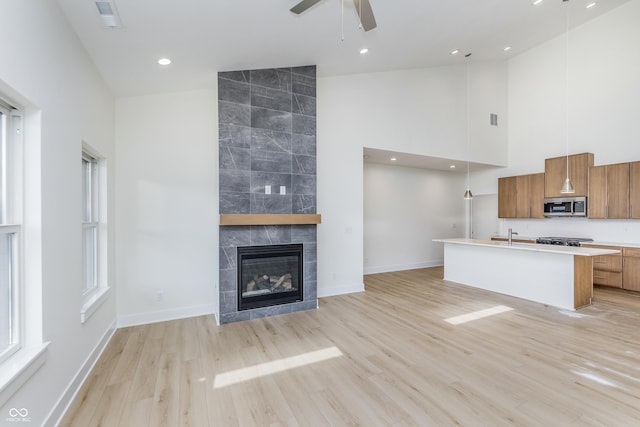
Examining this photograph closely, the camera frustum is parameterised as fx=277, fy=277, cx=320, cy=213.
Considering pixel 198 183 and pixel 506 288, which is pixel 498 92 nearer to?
pixel 506 288

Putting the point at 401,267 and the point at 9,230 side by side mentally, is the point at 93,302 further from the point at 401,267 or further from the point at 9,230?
the point at 401,267

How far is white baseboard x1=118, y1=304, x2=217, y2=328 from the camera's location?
11.6 ft

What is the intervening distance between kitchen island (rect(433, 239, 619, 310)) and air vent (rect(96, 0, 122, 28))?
18.9 feet

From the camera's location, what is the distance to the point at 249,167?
3.83 m

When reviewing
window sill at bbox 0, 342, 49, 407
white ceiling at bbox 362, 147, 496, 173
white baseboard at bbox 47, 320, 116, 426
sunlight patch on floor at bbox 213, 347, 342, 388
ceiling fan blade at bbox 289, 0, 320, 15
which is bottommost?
sunlight patch on floor at bbox 213, 347, 342, 388

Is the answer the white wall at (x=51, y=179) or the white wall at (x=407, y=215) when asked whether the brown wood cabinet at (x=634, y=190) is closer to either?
the white wall at (x=407, y=215)

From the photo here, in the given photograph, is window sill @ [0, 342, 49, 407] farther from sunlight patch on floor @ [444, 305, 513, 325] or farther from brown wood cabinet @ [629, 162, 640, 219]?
brown wood cabinet @ [629, 162, 640, 219]

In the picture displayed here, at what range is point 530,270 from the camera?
4504mm

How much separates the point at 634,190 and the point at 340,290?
18.0 ft

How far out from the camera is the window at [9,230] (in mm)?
1601

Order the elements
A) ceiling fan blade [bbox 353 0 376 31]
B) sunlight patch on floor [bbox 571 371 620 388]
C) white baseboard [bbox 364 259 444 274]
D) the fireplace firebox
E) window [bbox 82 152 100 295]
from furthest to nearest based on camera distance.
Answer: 1. white baseboard [bbox 364 259 444 274]
2. the fireplace firebox
3. window [bbox 82 152 100 295]
4. ceiling fan blade [bbox 353 0 376 31]
5. sunlight patch on floor [bbox 571 371 620 388]

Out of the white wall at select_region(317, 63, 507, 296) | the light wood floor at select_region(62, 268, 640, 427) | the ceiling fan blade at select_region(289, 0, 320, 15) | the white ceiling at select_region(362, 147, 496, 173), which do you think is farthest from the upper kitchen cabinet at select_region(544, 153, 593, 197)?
the ceiling fan blade at select_region(289, 0, 320, 15)

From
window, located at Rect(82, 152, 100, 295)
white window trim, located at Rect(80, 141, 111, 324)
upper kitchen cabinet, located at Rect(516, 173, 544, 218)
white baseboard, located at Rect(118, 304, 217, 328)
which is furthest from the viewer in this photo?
upper kitchen cabinet, located at Rect(516, 173, 544, 218)

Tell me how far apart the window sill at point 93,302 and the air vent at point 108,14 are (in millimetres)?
2403
